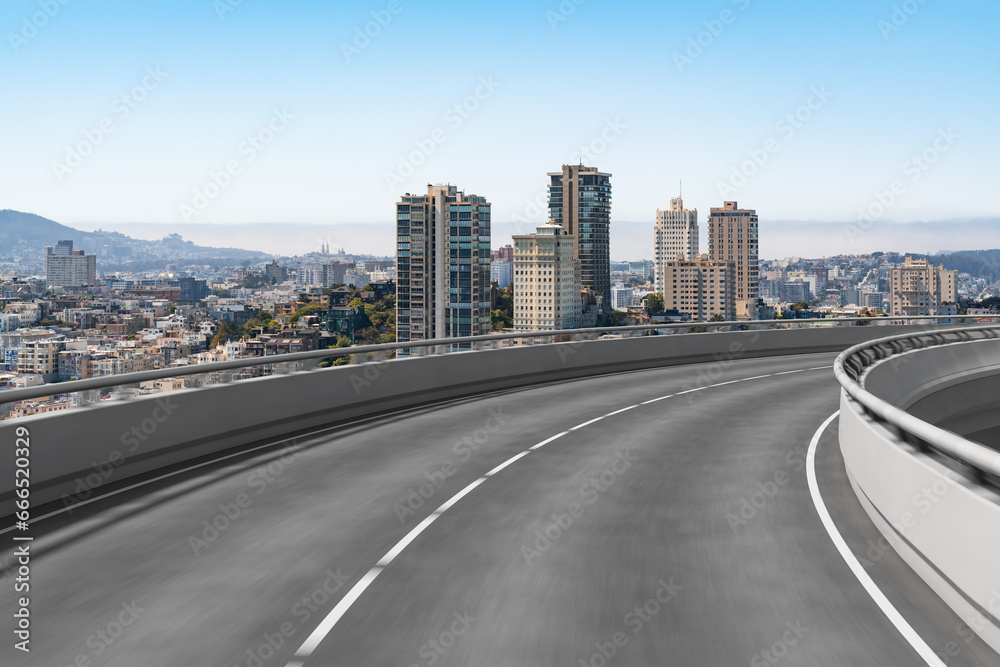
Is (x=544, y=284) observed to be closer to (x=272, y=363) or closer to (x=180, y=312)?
(x=180, y=312)

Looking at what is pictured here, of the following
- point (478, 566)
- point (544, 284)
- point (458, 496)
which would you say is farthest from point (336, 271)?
point (478, 566)

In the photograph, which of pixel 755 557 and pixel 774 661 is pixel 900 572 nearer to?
pixel 755 557

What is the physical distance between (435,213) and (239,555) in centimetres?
8880

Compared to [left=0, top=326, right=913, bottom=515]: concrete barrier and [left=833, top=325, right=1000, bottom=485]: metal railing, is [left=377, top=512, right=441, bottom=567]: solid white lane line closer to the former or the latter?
[left=0, top=326, right=913, bottom=515]: concrete barrier

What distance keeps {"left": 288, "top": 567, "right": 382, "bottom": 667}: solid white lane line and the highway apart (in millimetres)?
19

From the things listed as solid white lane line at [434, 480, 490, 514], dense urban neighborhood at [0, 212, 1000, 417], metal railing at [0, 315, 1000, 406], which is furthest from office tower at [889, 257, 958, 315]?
solid white lane line at [434, 480, 490, 514]

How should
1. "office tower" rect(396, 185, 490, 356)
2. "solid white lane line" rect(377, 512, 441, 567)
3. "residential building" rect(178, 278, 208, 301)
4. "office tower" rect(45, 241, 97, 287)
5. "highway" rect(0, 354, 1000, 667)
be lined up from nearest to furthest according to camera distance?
"highway" rect(0, 354, 1000, 667) < "solid white lane line" rect(377, 512, 441, 567) < "office tower" rect(45, 241, 97, 287) < "office tower" rect(396, 185, 490, 356) < "residential building" rect(178, 278, 208, 301)

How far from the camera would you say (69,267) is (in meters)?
67.0

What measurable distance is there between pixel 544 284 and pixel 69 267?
41.7 metres

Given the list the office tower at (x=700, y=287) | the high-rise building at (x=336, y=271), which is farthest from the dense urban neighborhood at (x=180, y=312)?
the office tower at (x=700, y=287)

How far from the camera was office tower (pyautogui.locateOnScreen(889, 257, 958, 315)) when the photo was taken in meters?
78.7

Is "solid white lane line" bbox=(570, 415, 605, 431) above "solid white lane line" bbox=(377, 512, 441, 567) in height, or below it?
above

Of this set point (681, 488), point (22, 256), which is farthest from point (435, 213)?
point (681, 488)

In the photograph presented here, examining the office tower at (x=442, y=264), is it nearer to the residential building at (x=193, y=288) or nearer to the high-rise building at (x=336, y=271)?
the residential building at (x=193, y=288)
